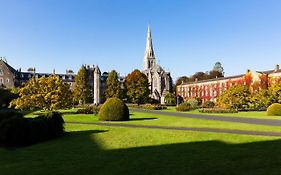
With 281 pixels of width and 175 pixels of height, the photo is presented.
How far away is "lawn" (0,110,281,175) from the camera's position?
410 inches

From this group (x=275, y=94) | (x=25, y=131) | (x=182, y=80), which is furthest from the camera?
(x=182, y=80)

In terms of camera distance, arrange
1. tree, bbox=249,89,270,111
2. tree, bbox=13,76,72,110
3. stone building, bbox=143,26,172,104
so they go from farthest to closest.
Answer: stone building, bbox=143,26,172,104 < tree, bbox=249,89,270,111 < tree, bbox=13,76,72,110

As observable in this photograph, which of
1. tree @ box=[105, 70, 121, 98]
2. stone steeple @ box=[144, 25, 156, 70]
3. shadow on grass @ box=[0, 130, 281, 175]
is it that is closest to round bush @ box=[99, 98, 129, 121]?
shadow on grass @ box=[0, 130, 281, 175]

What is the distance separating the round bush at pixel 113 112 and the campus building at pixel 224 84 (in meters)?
50.4

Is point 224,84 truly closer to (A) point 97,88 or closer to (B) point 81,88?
(A) point 97,88

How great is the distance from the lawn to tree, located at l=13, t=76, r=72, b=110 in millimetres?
21621

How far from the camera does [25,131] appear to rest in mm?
17391

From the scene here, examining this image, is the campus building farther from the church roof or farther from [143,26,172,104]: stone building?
the church roof

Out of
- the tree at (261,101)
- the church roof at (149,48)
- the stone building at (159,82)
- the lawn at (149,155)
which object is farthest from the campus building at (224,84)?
the lawn at (149,155)

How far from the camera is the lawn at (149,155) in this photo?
10.4m

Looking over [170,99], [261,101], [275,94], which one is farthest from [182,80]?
[275,94]

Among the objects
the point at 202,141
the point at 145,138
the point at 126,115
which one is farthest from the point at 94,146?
the point at 126,115

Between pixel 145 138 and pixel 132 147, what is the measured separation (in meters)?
2.55

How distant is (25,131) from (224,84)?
81582mm
